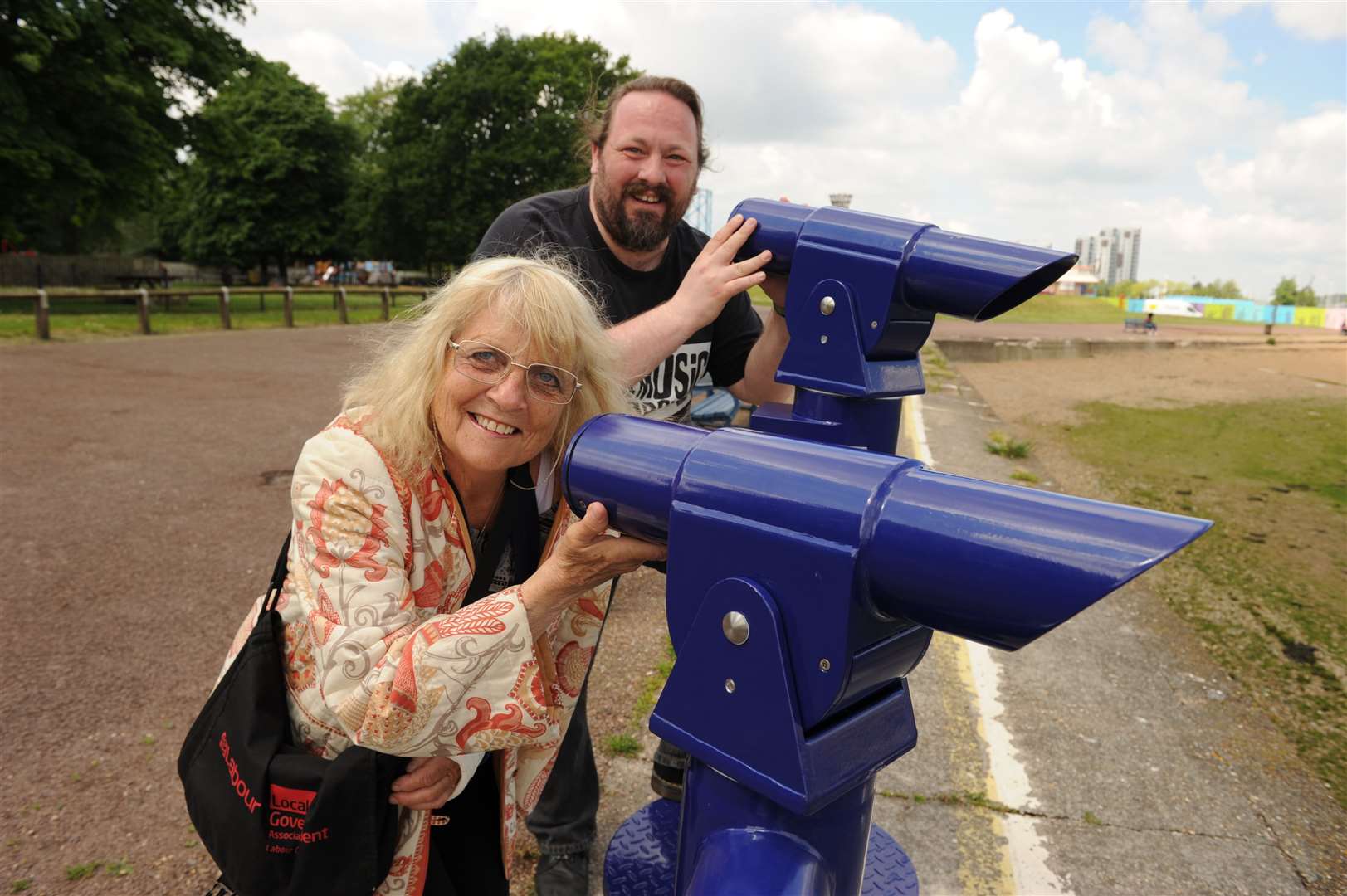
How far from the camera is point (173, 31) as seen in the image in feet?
63.9

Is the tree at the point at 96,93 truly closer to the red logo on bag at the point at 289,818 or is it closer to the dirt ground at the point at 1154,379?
the dirt ground at the point at 1154,379

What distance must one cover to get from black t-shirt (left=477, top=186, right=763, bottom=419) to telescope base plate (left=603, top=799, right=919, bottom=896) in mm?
Answer: 1034

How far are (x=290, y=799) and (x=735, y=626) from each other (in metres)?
0.97

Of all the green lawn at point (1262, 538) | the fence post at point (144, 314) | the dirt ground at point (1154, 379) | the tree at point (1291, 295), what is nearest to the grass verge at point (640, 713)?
the green lawn at point (1262, 538)

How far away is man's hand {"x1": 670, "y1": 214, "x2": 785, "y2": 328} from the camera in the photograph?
1394 mm

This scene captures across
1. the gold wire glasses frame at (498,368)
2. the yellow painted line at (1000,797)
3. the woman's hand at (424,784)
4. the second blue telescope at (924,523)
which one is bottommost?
the yellow painted line at (1000,797)

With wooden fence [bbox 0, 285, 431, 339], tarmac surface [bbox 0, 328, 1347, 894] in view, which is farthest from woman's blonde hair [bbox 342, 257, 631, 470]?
wooden fence [bbox 0, 285, 431, 339]

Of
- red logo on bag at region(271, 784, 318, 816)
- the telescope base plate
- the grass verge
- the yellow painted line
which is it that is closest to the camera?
the telescope base plate

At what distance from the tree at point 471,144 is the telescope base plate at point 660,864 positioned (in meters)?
32.0

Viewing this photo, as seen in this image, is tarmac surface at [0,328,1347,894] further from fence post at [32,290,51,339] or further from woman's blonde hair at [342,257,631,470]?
fence post at [32,290,51,339]

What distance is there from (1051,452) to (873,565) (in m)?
8.15

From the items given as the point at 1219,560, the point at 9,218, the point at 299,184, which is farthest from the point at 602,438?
the point at 299,184

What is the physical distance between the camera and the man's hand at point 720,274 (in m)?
1.39

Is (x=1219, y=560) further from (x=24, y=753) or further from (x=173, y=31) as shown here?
(x=173, y=31)
